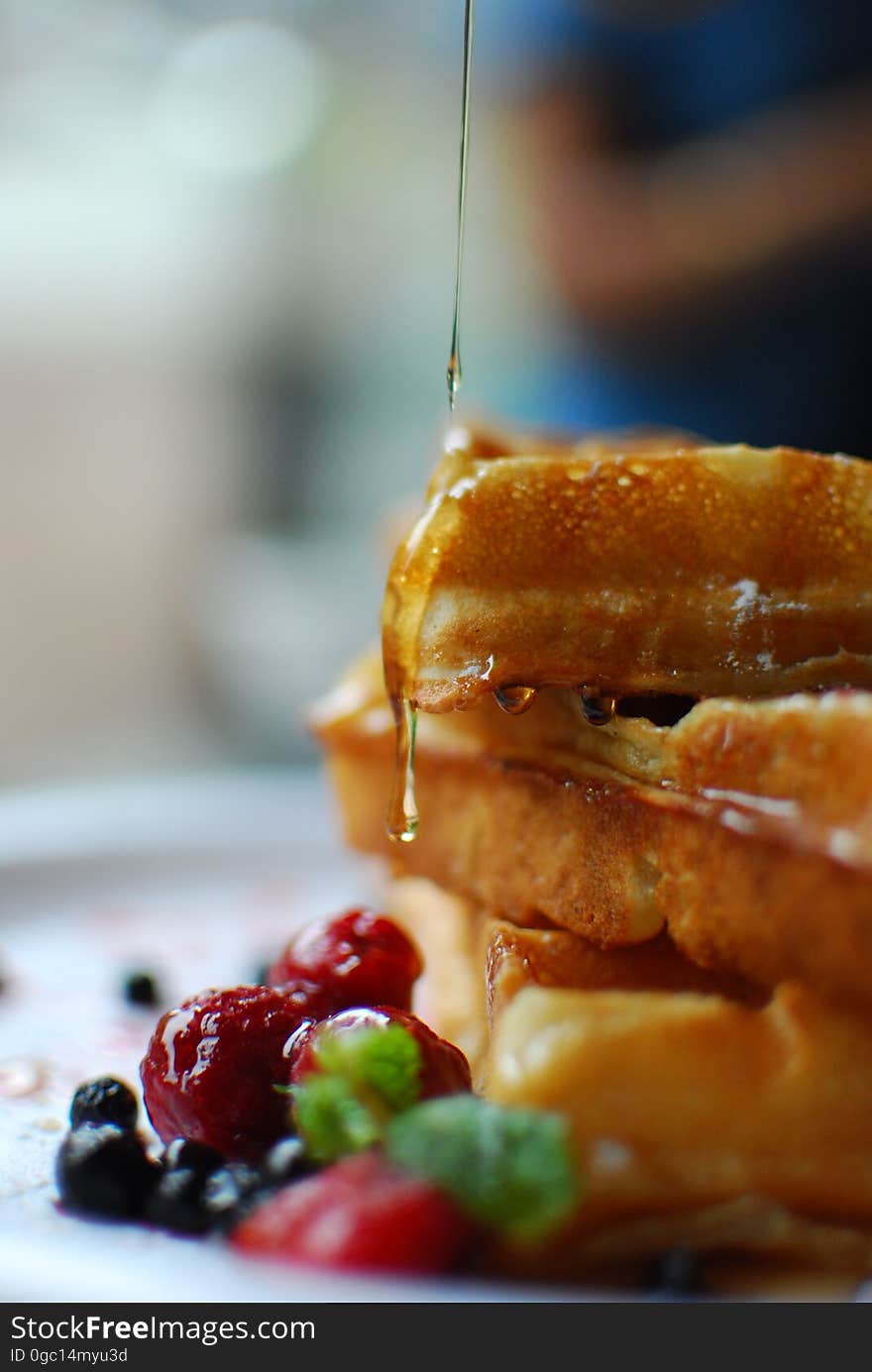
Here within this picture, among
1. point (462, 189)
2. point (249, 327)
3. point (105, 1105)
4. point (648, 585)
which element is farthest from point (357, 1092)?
point (249, 327)

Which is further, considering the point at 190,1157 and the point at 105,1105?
the point at 105,1105

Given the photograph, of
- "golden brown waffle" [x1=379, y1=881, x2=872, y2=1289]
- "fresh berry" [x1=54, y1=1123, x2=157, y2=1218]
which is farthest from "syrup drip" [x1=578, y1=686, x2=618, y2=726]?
"fresh berry" [x1=54, y1=1123, x2=157, y2=1218]

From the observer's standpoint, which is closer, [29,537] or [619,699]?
[619,699]

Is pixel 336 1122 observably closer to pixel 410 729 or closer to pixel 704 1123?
pixel 704 1123

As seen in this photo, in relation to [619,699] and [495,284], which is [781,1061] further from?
[495,284]

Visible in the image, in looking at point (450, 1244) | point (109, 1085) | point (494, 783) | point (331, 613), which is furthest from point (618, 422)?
point (450, 1244)

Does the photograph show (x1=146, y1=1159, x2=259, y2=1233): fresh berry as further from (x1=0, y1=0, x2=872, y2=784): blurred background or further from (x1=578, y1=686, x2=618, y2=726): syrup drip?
(x1=0, y1=0, x2=872, y2=784): blurred background
